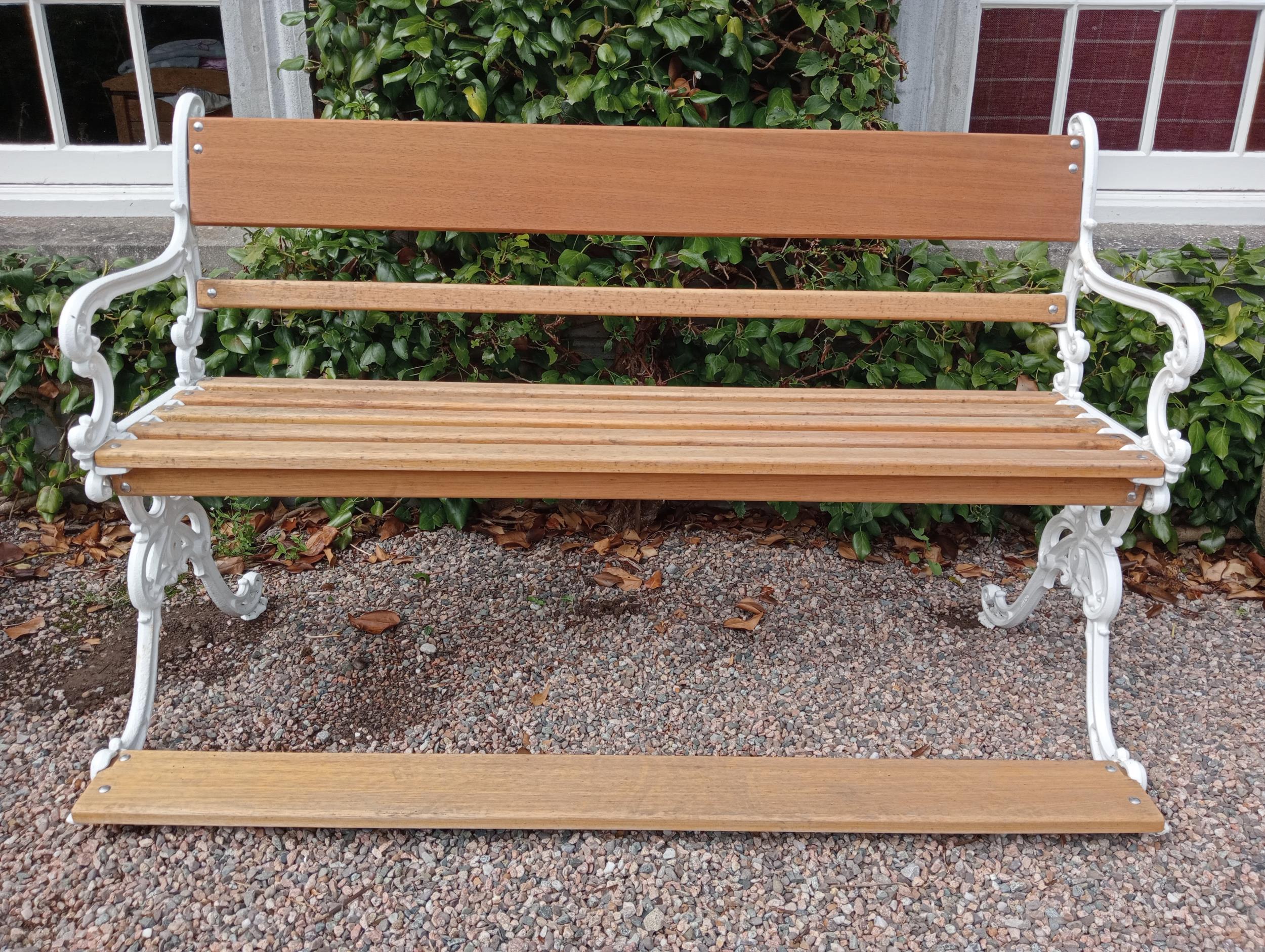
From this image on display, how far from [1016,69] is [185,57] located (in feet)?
9.13

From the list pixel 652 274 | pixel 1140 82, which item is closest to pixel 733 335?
pixel 652 274

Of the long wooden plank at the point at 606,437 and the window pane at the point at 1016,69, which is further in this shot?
the window pane at the point at 1016,69

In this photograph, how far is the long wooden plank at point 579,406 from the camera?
2.03 metres

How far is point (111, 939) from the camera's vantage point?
5.11 ft

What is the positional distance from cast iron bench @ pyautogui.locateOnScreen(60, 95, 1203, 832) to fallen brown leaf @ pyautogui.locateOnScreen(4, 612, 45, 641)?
0.55 meters

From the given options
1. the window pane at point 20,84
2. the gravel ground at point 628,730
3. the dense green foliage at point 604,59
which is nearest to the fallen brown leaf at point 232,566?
the gravel ground at point 628,730

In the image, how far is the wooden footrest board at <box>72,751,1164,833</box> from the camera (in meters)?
1.72

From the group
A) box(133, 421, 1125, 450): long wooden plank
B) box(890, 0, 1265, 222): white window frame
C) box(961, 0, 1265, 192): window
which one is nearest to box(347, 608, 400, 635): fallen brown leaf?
box(133, 421, 1125, 450): long wooden plank

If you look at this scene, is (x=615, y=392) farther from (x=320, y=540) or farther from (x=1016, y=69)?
(x=1016, y=69)

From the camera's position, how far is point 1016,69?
3.14 meters

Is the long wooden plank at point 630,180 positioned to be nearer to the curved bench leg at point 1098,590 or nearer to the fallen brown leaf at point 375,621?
the curved bench leg at point 1098,590

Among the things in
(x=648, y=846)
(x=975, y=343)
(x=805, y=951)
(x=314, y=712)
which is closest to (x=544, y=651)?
(x=314, y=712)

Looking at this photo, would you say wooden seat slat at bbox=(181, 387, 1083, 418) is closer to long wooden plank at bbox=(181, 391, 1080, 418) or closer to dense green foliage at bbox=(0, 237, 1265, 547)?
long wooden plank at bbox=(181, 391, 1080, 418)

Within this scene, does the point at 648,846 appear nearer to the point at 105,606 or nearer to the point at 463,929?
the point at 463,929
